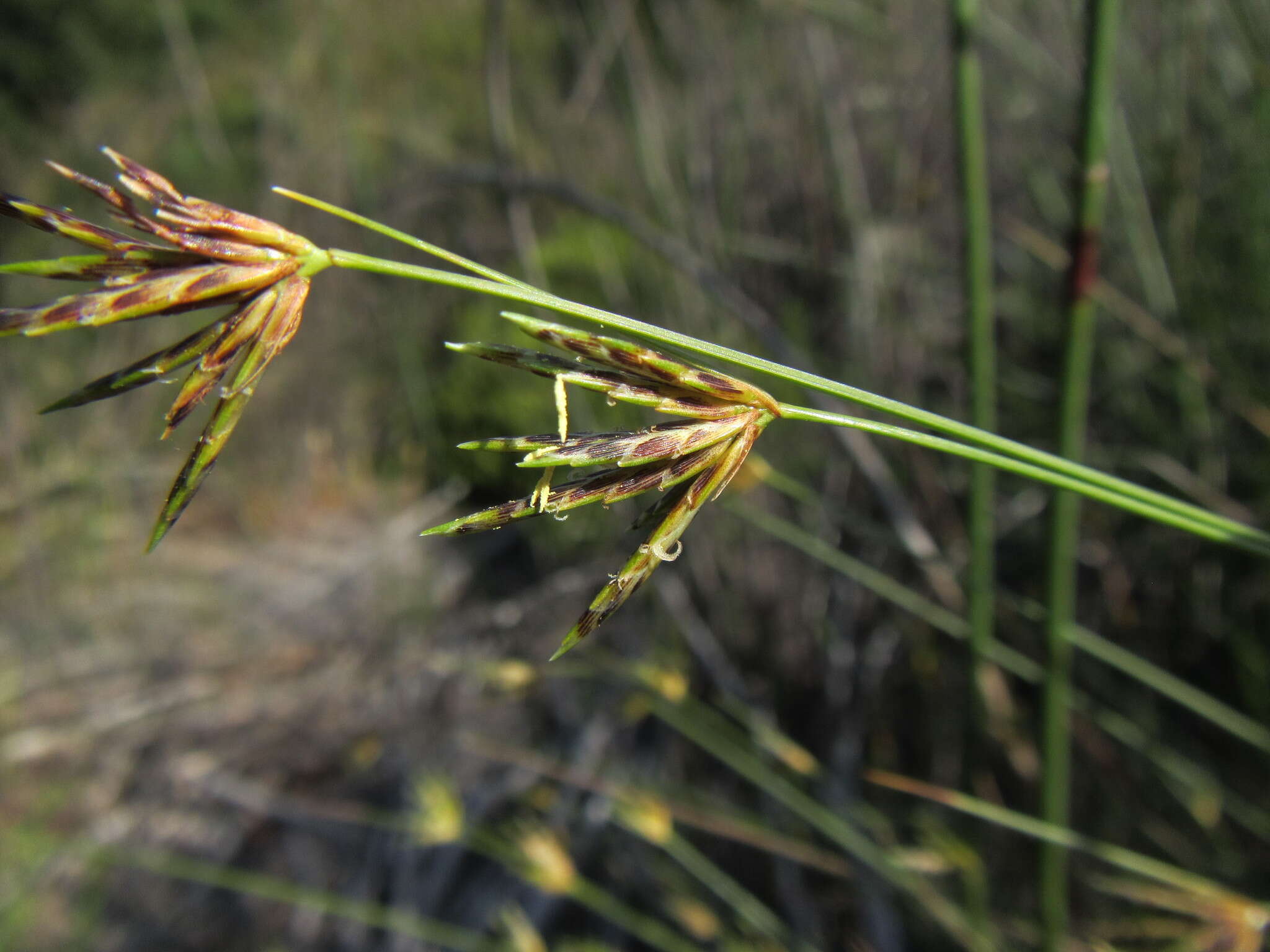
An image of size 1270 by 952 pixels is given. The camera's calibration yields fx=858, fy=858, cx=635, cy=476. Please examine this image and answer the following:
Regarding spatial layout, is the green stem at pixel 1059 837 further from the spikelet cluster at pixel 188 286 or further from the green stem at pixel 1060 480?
the spikelet cluster at pixel 188 286

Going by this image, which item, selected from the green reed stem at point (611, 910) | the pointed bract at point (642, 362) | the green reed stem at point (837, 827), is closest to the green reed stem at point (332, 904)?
the green reed stem at point (611, 910)

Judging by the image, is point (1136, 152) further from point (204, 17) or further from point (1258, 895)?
point (204, 17)

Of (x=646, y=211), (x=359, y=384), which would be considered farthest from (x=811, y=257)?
(x=359, y=384)

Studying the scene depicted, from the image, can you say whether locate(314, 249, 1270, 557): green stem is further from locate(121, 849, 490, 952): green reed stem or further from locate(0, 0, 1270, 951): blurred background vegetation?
locate(121, 849, 490, 952): green reed stem

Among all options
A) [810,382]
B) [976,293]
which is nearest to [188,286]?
[810,382]

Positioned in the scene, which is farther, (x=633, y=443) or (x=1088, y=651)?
(x=1088, y=651)

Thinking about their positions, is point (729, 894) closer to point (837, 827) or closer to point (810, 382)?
point (837, 827)
